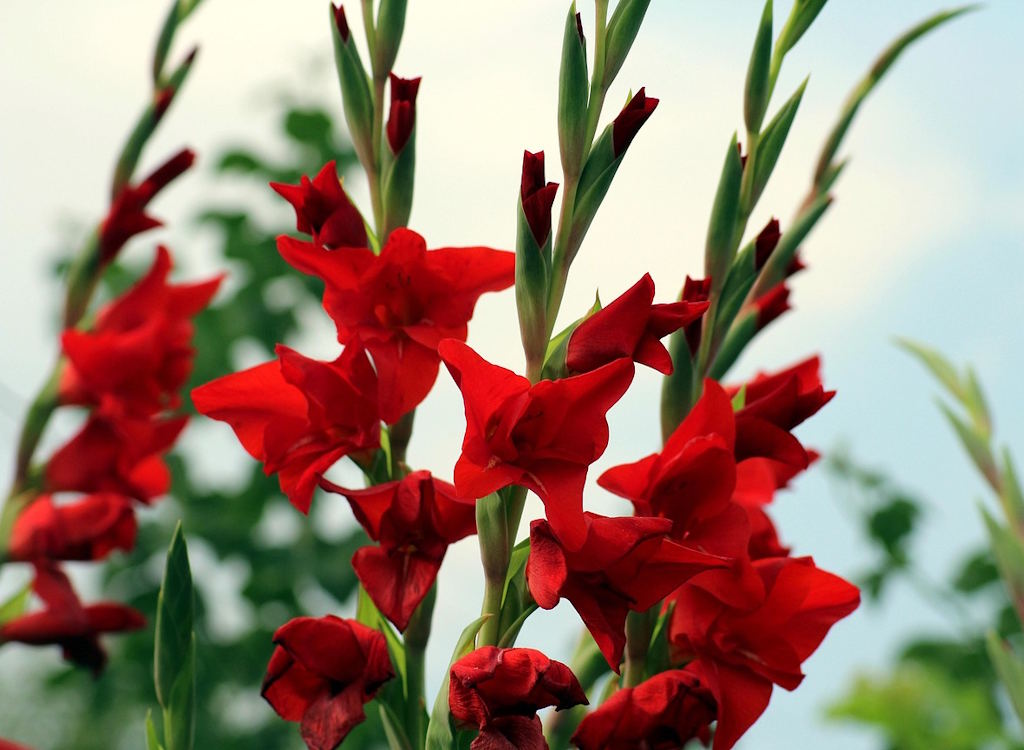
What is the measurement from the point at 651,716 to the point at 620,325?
22 centimetres

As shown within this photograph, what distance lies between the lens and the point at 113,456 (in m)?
1.35

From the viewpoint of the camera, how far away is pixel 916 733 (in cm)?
301

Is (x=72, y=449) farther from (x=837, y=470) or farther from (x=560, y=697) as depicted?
(x=837, y=470)

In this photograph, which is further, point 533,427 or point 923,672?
point 923,672

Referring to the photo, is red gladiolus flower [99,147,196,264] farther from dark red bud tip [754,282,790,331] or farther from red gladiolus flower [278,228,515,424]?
dark red bud tip [754,282,790,331]

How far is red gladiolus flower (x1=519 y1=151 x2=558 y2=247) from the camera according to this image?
65 cm

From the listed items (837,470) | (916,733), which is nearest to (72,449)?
(837,470)

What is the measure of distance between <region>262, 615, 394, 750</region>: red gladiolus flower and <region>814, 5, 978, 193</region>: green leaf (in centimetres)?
49

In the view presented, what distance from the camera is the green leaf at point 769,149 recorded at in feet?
2.66

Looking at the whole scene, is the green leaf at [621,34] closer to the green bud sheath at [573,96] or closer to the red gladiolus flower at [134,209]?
the green bud sheath at [573,96]

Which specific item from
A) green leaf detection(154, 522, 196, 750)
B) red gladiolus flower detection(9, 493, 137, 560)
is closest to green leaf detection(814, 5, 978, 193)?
green leaf detection(154, 522, 196, 750)

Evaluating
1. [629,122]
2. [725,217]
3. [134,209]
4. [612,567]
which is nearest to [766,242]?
[725,217]

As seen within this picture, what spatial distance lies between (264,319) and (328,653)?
223 centimetres

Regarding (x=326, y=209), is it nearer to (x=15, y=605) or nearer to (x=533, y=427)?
(x=533, y=427)
